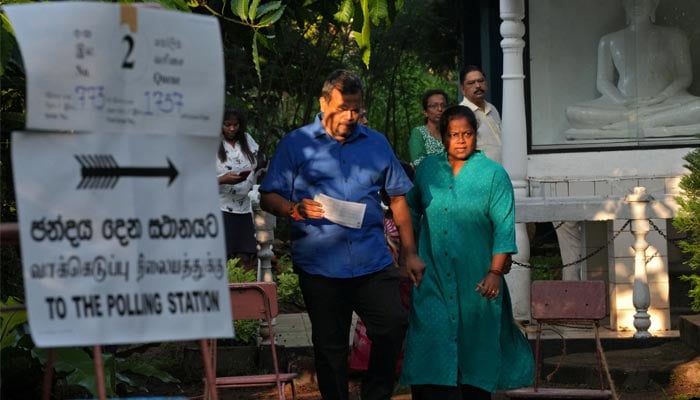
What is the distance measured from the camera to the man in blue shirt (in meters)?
8.23

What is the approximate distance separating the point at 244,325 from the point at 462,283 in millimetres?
3358

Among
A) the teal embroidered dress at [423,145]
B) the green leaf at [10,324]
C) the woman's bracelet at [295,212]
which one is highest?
the teal embroidered dress at [423,145]

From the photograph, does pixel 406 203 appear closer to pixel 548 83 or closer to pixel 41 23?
pixel 41 23

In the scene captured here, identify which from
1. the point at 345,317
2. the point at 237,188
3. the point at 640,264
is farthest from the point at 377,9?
the point at 640,264

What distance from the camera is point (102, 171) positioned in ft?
16.8

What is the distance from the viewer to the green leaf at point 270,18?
25.4 ft

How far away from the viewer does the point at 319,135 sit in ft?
27.2

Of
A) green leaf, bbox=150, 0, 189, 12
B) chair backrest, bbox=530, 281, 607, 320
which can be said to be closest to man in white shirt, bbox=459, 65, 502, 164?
chair backrest, bbox=530, 281, 607, 320

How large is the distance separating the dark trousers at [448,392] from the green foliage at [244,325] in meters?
2.96

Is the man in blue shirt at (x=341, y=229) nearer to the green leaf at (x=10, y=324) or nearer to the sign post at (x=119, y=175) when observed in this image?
the green leaf at (x=10, y=324)

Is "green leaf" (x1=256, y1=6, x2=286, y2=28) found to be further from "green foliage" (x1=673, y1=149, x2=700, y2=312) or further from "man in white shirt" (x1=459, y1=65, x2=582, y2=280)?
"man in white shirt" (x1=459, y1=65, x2=582, y2=280)

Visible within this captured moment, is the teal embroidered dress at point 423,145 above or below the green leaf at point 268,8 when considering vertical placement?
below

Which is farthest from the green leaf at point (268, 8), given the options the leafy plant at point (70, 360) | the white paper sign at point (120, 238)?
the white paper sign at point (120, 238)

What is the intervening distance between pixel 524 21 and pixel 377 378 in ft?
19.9
